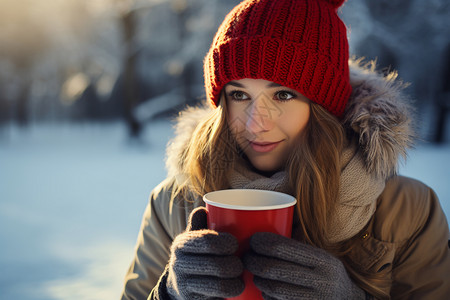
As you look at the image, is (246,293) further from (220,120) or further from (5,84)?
(5,84)

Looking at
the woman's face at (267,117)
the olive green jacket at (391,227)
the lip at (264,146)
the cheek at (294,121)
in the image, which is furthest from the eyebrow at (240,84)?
the olive green jacket at (391,227)

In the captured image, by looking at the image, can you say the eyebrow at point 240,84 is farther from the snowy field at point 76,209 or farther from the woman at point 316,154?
the snowy field at point 76,209

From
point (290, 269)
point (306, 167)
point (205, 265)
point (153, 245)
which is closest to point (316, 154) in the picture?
point (306, 167)

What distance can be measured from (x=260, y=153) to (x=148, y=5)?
6.92 metres

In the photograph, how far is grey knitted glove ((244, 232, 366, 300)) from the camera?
71 cm

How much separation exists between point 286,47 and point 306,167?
425 mm

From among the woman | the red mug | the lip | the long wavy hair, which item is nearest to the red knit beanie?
the woman

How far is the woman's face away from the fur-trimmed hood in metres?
0.20

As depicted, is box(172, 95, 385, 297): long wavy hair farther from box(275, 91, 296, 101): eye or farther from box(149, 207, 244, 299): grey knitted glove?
box(149, 207, 244, 299): grey knitted glove

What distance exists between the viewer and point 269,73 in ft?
3.67

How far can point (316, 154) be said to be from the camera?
1.11 m

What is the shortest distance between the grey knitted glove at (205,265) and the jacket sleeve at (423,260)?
704 mm

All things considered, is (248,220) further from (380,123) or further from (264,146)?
(380,123)

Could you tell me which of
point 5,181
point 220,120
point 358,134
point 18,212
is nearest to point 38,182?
point 5,181
